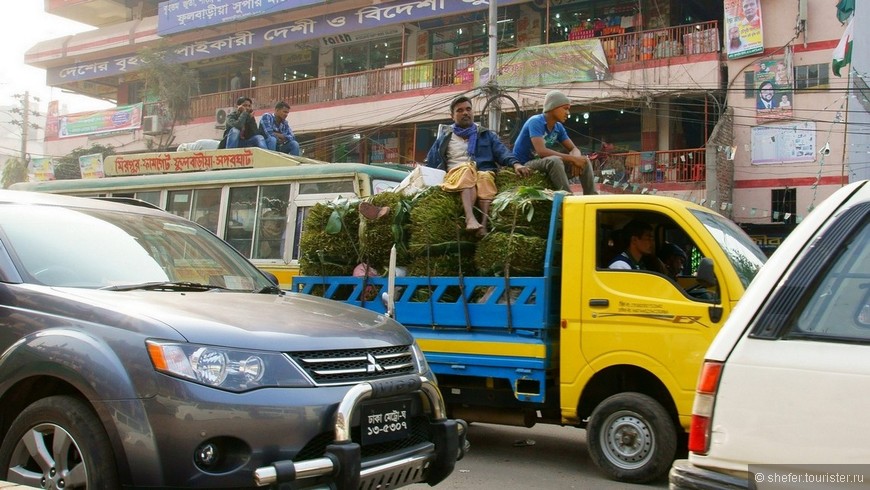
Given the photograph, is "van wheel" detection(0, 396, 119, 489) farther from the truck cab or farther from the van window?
the truck cab

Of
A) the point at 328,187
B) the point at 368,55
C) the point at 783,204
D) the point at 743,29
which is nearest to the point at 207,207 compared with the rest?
the point at 328,187

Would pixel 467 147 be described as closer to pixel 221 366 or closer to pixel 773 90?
pixel 221 366

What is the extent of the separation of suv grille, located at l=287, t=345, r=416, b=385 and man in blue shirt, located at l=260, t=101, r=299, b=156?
8676mm

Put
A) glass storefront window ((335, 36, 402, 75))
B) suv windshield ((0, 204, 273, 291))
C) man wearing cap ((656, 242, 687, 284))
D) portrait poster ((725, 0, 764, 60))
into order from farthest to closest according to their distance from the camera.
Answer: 1. glass storefront window ((335, 36, 402, 75))
2. portrait poster ((725, 0, 764, 60))
3. man wearing cap ((656, 242, 687, 284))
4. suv windshield ((0, 204, 273, 291))

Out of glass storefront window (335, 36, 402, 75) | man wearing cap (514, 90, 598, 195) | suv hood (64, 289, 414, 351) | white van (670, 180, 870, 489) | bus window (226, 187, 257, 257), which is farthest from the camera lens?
glass storefront window (335, 36, 402, 75)

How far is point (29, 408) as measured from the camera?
3.57 meters

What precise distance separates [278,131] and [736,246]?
8.26 metres

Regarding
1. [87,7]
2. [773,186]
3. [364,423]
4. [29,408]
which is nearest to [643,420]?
[364,423]

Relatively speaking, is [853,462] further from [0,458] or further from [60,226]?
[60,226]

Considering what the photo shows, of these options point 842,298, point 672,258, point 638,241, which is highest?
point 638,241

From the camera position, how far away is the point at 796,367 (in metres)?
2.48

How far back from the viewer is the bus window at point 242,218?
35.1 feet

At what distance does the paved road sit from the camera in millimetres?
5766

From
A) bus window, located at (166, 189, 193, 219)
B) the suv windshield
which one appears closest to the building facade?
bus window, located at (166, 189, 193, 219)
